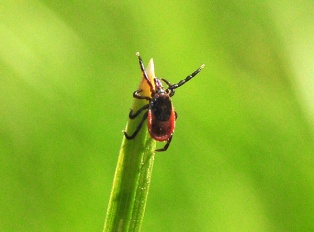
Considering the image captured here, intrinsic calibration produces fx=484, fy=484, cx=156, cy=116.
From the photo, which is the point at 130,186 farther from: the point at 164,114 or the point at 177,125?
the point at 177,125

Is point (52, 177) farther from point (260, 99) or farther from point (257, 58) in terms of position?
point (257, 58)

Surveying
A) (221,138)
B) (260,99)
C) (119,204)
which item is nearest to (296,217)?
(221,138)

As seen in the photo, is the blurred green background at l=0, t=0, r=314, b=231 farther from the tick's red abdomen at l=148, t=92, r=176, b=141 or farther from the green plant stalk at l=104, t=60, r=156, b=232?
the green plant stalk at l=104, t=60, r=156, b=232

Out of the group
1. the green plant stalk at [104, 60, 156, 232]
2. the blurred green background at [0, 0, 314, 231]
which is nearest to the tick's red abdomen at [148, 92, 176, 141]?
the blurred green background at [0, 0, 314, 231]

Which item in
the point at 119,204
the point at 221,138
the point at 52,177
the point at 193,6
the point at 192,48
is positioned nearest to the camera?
the point at 119,204

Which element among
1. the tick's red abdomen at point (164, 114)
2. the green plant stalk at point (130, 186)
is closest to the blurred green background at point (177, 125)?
the tick's red abdomen at point (164, 114)

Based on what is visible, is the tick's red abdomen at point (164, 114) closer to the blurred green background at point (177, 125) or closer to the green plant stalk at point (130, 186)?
the blurred green background at point (177, 125)
